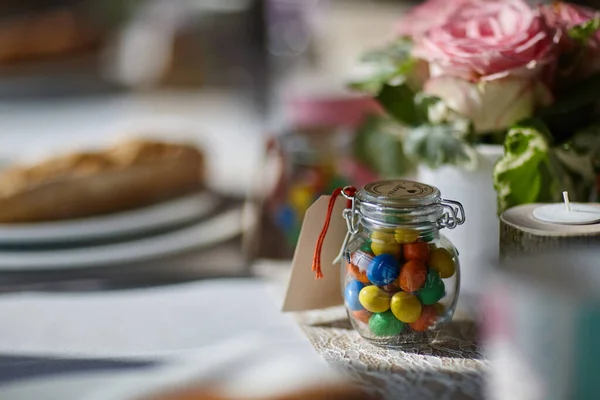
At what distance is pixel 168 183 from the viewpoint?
0.86m

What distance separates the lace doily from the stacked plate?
0.26 metres

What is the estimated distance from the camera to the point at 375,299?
1.61 ft

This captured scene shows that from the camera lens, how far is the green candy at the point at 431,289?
491 mm

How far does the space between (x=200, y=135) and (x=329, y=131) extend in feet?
1.83

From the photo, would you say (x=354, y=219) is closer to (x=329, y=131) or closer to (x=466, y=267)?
(x=466, y=267)


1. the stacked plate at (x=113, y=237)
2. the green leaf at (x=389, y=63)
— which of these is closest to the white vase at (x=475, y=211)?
the green leaf at (x=389, y=63)

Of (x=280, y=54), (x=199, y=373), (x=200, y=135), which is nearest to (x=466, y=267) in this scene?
(x=199, y=373)

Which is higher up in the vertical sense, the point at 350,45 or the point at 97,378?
the point at 350,45

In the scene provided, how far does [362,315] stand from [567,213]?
15 centimetres

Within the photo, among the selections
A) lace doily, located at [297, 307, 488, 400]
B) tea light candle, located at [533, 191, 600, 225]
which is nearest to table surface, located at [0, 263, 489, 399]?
lace doily, located at [297, 307, 488, 400]

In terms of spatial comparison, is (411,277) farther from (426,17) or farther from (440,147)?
(426,17)

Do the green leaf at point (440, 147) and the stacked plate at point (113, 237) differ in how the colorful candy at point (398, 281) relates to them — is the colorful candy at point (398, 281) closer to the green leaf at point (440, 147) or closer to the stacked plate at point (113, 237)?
the green leaf at point (440, 147)

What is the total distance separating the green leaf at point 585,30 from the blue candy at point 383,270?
24 centimetres

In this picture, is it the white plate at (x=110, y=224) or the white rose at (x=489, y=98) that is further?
the white plate at (x=110, y=224)
